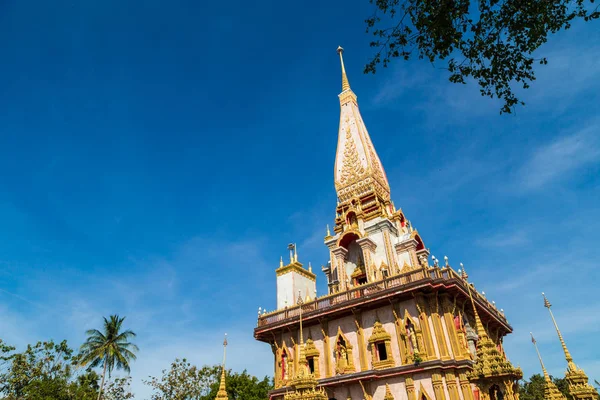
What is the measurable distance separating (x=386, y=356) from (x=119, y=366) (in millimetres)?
34206

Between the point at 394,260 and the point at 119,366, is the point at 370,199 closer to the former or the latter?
the point at 394,260

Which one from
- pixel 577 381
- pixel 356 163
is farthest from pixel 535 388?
pixel 356 163

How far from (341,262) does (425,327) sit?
9671mm

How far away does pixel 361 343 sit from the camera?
23750 mm

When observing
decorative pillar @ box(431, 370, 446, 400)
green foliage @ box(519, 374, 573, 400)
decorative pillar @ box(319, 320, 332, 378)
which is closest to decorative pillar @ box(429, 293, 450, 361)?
decorative pillar @ box(431, 370, 446, 400)

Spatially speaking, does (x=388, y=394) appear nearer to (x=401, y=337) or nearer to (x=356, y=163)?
(x=401, y=337)

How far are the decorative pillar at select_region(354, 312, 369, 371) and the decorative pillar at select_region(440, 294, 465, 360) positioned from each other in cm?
502

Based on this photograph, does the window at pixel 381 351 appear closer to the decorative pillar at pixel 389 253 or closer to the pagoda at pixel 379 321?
the pagoda at pixel 379 321

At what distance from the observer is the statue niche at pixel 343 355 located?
77.9ft

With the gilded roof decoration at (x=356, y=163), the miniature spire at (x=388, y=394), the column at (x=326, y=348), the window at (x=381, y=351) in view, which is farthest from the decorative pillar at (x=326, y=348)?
the gilded roof decoration at (x=356, y=163)

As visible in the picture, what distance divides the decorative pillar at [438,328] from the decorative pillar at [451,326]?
47cm

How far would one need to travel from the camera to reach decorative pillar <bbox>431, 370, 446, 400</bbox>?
1967 cm

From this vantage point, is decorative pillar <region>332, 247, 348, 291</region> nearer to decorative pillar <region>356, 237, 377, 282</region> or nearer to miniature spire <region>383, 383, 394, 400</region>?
decorative pillar <region>356, 237, 377, 282</region>

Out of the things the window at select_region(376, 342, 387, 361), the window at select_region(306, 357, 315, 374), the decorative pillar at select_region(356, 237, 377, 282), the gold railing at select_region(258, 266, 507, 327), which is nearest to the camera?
the gold railing at select_region(258, 266, 507, 327)
